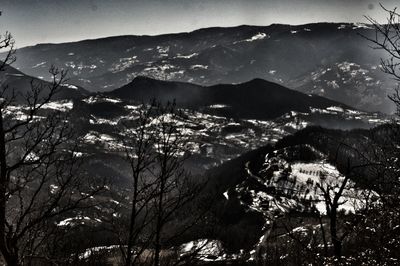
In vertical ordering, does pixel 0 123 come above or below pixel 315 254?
above

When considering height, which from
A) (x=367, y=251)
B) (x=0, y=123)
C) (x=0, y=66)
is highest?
(x=0, y=66)

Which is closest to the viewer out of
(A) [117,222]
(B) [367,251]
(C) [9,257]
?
(C) [9,257]

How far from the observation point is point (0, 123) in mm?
13234

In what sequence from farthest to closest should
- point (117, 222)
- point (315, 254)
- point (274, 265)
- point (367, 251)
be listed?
point (274, 265) < point (367, 251) < point (315, 254) < point (117, 222)

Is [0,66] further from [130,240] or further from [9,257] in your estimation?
[130,240]

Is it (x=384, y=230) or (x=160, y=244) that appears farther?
(x=384, y=230)

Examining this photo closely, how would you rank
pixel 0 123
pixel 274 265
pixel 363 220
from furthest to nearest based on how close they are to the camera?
pixel 274 265
pixel 363 220
pixel 0 123

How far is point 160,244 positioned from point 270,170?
8.12 m

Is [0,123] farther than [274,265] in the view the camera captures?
No

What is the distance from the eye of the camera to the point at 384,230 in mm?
18781

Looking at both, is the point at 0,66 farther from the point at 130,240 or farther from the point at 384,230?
the point at 384,230

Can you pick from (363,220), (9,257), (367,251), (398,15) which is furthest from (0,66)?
(367,251)

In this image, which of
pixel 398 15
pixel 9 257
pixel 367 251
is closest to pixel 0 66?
pixel 9 257

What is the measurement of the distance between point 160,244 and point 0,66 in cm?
783
